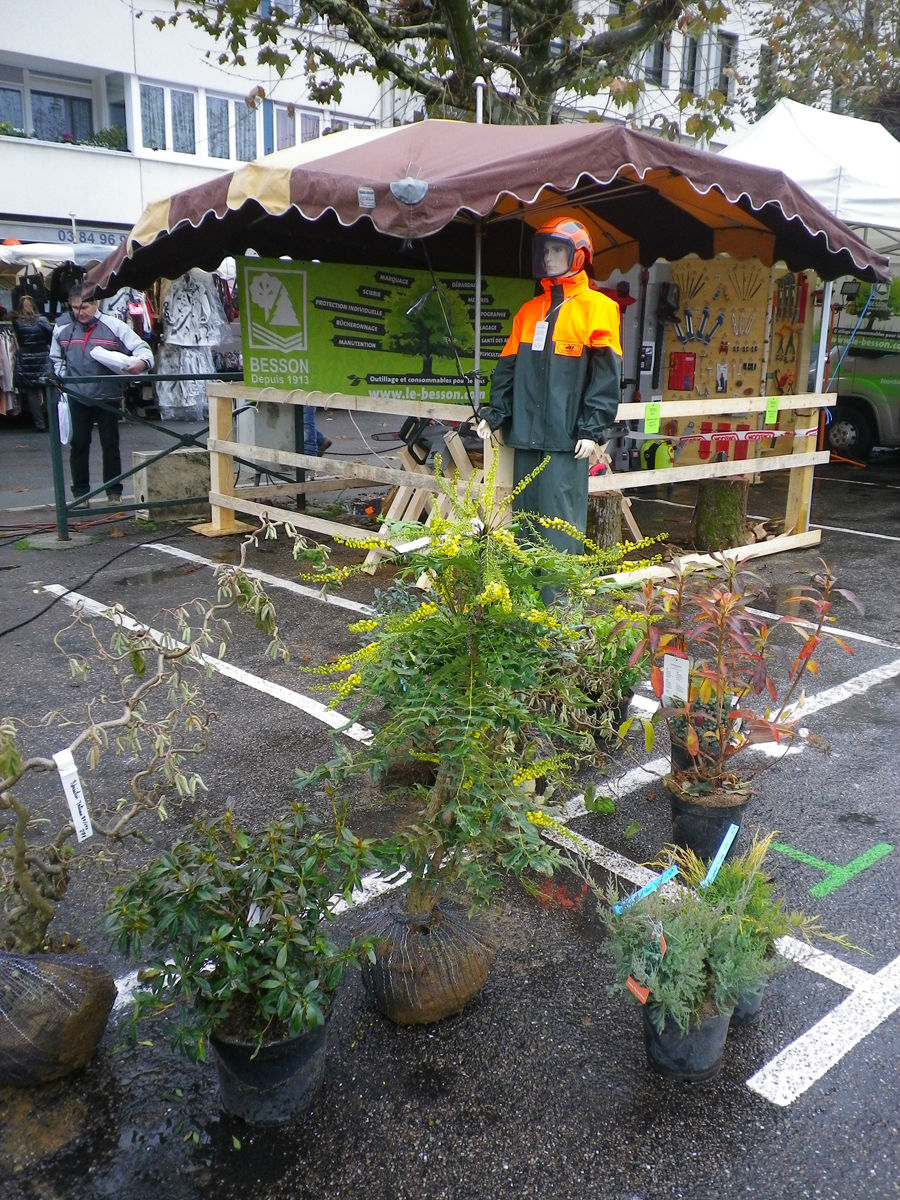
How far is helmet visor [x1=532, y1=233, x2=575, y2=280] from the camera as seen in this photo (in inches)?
216

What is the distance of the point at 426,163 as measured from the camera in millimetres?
5742

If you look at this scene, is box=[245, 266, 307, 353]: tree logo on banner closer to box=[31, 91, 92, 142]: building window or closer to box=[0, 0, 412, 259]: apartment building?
box=[0, 0, 412, 259]: apartment building

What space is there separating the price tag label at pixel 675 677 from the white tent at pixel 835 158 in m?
7.00

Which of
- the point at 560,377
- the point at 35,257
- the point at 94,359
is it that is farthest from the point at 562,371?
the point at 35,257

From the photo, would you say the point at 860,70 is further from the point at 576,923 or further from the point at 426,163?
the point at 576,923

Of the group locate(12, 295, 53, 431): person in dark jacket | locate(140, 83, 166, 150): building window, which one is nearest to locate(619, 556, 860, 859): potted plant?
locate(12, 295, 53, 431): person in dark jacket

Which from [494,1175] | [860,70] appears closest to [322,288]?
[494,1175]

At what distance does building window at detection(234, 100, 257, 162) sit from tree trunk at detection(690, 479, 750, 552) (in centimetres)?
1677

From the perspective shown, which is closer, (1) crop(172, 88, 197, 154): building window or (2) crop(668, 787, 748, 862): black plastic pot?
(2) crop(668, 787, 748, 862): black plastic pot

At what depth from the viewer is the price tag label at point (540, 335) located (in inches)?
224

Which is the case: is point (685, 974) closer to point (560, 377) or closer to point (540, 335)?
point (560, 377)

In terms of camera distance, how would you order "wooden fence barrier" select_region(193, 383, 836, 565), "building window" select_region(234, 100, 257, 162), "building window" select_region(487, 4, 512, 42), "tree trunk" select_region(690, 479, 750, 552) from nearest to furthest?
"wooden fence barrier" select_region(193, 383, 836, 565) < "tree trunk" select_region(690, 479, 750, 552) < "building window" select_region(487, 4, 512, 42) < "building window" select_region(234, 100, 257, 162)

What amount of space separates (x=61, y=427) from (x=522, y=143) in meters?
4.66

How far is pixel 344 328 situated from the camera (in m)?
7.65
